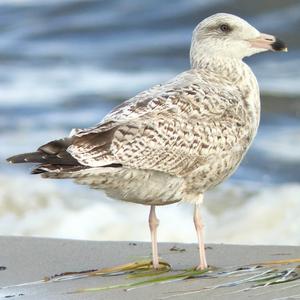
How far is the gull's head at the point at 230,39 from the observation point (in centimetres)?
712

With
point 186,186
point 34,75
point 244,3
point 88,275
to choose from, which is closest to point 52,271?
point 88,275

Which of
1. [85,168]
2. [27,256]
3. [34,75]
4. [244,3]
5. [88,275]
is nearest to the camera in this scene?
[85,168]

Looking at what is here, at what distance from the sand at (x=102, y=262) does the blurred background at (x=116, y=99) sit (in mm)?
1822

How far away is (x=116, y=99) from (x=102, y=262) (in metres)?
8.35

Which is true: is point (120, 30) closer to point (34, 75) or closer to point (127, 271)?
point (34, 75)

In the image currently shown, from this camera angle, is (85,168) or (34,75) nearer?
(85,168)

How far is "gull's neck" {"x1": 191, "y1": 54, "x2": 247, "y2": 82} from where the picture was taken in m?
7.04

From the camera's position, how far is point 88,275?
6336 mm

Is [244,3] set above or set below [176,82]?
above

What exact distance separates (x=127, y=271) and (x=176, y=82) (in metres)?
1.12

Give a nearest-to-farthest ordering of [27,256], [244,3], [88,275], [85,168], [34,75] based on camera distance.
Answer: [85,168]
[88,275]
[27,256]
[34,75]
[244,3]

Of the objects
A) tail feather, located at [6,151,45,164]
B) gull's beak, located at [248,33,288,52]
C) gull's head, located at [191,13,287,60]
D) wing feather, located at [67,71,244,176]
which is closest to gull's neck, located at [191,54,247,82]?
gull's head, located at [191,13,287,60]

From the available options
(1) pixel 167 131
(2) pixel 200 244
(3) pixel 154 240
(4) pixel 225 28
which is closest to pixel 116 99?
(4) pixel 225 28

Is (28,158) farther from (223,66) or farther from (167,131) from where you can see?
(223,66)
